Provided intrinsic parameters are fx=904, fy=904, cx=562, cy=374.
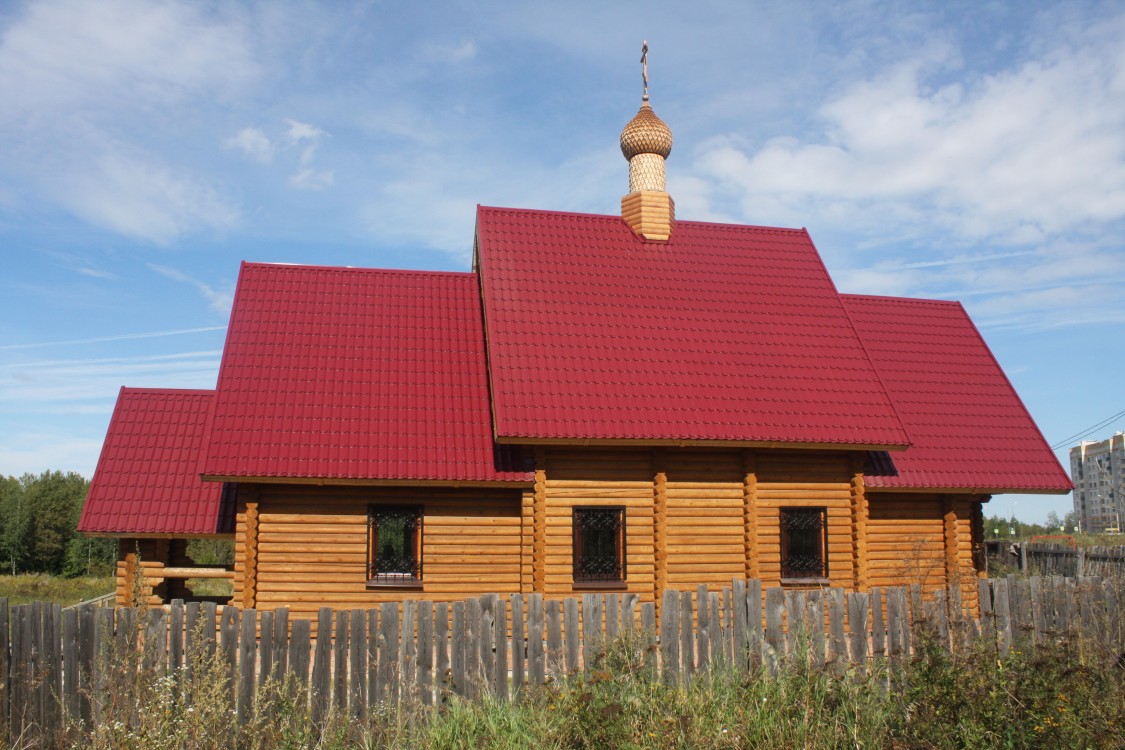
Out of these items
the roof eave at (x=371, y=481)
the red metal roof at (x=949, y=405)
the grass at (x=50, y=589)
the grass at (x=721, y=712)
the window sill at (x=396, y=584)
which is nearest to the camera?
the grass at (x=721, y=712)

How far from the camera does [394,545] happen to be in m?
13.9

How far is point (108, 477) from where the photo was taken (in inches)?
600

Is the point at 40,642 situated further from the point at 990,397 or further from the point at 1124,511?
the point at 1124,511

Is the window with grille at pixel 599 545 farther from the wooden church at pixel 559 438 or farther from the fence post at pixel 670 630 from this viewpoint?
the fence post at pixel 670 630

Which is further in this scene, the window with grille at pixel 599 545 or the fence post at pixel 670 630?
the window with grille at pixel 599 545

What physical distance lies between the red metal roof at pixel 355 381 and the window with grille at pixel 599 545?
129cm

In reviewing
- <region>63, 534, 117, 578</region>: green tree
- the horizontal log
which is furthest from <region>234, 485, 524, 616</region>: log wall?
<region>63, 534, 117, 578</region>: green tree

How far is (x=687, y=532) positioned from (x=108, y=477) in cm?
971

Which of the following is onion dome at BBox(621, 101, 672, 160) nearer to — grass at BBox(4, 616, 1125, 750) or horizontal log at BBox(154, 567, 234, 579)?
horizontal log at BBox(154, 567, 234, 579)

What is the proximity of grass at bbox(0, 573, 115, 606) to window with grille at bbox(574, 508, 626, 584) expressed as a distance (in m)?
23.5

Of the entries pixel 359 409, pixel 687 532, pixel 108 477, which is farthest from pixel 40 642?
pixel 687 532

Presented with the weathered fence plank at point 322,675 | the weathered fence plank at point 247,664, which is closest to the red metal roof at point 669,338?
the weathered fence plank at point 322,675

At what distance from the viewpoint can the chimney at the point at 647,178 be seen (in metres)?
18.0

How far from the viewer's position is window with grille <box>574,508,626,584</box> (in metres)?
14.0
